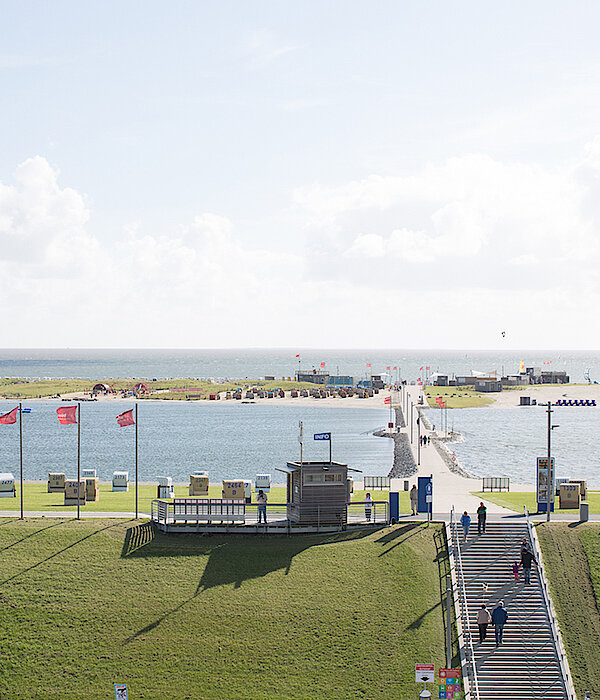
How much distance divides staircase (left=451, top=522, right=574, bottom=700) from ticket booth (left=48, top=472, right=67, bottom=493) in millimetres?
29621

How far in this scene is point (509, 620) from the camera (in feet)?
107

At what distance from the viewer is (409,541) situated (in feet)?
125

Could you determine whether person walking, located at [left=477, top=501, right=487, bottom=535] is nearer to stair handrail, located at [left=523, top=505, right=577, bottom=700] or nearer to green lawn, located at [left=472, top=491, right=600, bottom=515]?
stair handrail, located at [left=523, top=505, right=577, bottom=700]

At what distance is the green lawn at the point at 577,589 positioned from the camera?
30.4m

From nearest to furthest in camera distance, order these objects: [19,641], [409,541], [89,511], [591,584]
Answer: [19,641] → [591,584] → [409,541] → [89,511]

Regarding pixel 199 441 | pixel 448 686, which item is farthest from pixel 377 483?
pixel 199 441

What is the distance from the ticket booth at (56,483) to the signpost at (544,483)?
3228 cm

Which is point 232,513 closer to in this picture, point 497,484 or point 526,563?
point 526,563

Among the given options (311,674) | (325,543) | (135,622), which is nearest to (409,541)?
(325,543)

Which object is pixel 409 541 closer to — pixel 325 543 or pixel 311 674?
pixel 325 543

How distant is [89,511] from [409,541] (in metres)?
19.0

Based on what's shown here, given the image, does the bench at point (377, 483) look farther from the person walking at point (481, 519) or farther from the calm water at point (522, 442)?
the calm water at point (522, 442)

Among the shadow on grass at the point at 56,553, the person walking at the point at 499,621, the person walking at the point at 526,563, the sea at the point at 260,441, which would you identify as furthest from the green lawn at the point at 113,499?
the sea at the point at 260,441

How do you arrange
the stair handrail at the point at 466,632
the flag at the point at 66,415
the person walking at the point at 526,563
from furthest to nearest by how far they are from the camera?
the flag at the point at 66,415
the person walking at the point at 526,563
the stair handrail at the point at 466,632
